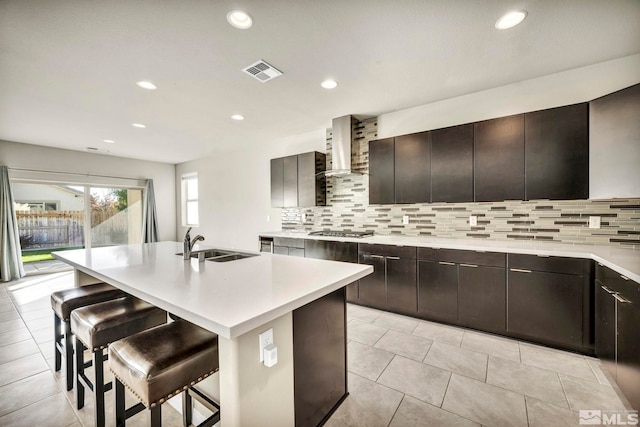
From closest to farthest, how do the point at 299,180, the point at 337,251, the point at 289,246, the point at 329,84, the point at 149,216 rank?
the point at 329,84, the point at 337,251, the point at 289,246, the point at 299,180, the point at 149,216

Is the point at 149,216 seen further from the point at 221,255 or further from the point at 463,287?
the point at 463,287

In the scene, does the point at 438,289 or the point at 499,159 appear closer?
the point at 499,159

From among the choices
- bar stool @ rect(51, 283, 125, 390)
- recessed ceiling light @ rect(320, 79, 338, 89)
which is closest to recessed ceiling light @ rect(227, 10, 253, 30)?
recessed ceiling light @ rect(320, 79, 338, 89)

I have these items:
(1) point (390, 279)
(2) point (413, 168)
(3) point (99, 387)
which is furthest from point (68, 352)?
(2) point (413, 168)

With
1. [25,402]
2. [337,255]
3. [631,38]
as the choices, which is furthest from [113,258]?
[631,38]

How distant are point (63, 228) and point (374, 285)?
6.80 meters

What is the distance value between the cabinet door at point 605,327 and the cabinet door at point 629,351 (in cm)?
12

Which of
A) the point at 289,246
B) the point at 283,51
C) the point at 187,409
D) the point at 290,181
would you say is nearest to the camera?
the point at 187,409

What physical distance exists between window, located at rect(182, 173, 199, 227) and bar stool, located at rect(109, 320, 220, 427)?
628 cm

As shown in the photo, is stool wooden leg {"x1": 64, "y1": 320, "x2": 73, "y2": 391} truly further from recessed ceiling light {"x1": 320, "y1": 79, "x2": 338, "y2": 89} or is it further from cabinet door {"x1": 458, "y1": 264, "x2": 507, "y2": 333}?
cabinet door {"x1": 458, "y1": 264, "x2": 507, "y2": 333}

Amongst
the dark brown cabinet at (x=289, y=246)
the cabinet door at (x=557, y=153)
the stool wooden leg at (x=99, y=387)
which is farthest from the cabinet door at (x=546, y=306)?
the stool wooden leg at (x=99, y=387)

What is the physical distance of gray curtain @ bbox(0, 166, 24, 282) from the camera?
475 centimetres

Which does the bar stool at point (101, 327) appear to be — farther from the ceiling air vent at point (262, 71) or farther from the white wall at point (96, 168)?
the white wall at point (96, 168)

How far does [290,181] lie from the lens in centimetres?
441
